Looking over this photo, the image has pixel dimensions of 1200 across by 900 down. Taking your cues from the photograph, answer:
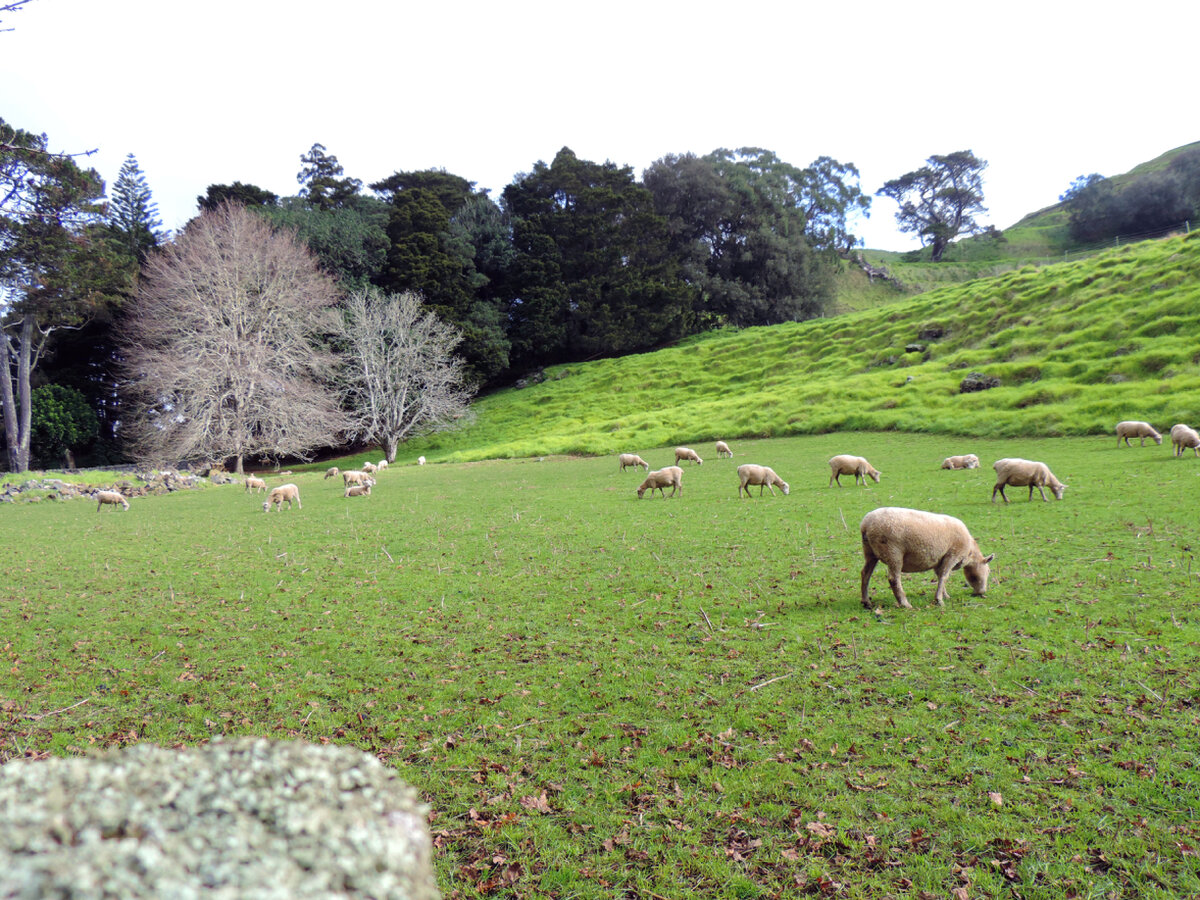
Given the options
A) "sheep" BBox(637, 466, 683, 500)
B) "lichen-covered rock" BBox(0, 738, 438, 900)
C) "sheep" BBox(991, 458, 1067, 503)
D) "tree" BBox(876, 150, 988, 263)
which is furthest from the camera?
"tree" BBox(876, 150, 988, 263)

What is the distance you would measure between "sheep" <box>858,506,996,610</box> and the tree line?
47.1ft

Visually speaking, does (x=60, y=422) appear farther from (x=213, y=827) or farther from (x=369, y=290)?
(x=213, y=827)

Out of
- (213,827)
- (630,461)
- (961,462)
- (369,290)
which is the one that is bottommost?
(961,462)

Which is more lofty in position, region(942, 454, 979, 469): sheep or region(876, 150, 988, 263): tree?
region(876, 150, 988, 263): tree

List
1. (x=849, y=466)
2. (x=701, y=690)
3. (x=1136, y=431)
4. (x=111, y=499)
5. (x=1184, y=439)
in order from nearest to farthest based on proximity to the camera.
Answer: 1. (x=701, y=690)
2. (x=849, y=466)
3. (x=1184, y=439)
4. (x=1136, y=431)
5. (x=111, y=499)

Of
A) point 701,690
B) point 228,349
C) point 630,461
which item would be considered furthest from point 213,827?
point 228,349

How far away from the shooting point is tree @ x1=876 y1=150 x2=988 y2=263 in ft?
331

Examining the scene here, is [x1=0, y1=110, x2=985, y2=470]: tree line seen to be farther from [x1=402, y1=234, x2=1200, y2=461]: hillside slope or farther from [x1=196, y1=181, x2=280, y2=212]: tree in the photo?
[x1=402, y1=234, x2=1200, y2=461]: hillside slope

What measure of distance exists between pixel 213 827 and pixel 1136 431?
1181 inches

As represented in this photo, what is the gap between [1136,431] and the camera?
2375 centimetres

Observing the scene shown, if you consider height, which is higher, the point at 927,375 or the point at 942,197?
the point at 942,197

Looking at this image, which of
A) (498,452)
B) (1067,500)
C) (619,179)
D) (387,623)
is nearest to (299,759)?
(387,623)

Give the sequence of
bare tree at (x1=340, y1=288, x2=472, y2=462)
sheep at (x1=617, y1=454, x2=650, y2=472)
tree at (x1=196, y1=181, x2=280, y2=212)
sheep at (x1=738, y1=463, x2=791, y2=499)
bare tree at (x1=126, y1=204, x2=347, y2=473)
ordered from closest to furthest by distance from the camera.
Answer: sheep at (x1=738, y1=463, x2=791, y2=499) → sheep at (x1=617, y1=454, x2=650, y2=472) → bare tree at (x1=126, y1=204, x2=347, y2=473) → bare tree at (x1=340, y1=288, x2=472, y2=462) → tree at (x1=196, y1=181, x2=280, y2=212)

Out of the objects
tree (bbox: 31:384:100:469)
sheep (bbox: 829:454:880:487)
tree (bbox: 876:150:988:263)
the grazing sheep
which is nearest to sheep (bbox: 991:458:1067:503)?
sheep (bbox: 829:454:880:487)
